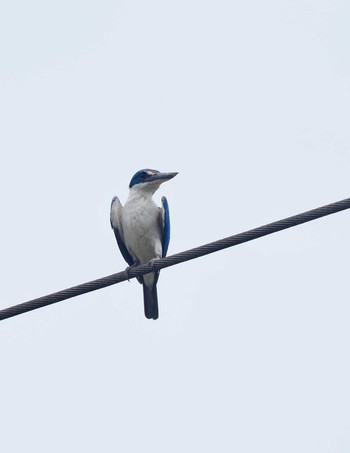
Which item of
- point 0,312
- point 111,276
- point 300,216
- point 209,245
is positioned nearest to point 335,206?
point 300,216

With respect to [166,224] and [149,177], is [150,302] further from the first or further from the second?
[149,177]

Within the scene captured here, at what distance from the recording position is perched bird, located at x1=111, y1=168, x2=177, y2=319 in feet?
35.9

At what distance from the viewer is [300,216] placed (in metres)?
6.78

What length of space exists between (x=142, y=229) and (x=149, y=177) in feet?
2.13

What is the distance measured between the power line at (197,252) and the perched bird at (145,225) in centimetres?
313

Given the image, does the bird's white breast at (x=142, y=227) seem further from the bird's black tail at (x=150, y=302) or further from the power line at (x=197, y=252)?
the power line at (x=197, y=252)

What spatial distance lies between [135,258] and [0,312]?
4270 millimetres

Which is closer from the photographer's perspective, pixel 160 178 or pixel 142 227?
pixel 142 227

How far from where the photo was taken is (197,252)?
7289mm

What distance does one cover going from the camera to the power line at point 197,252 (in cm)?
671

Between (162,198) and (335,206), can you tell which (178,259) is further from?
(162,198)

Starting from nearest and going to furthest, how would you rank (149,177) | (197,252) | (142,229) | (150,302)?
(197,252), (142,229), (150,302), (149,177)

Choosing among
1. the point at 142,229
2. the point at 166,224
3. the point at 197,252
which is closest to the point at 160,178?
the point at 166,224

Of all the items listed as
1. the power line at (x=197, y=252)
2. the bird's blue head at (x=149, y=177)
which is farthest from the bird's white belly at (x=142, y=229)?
the power line at (x=197, y=252)
